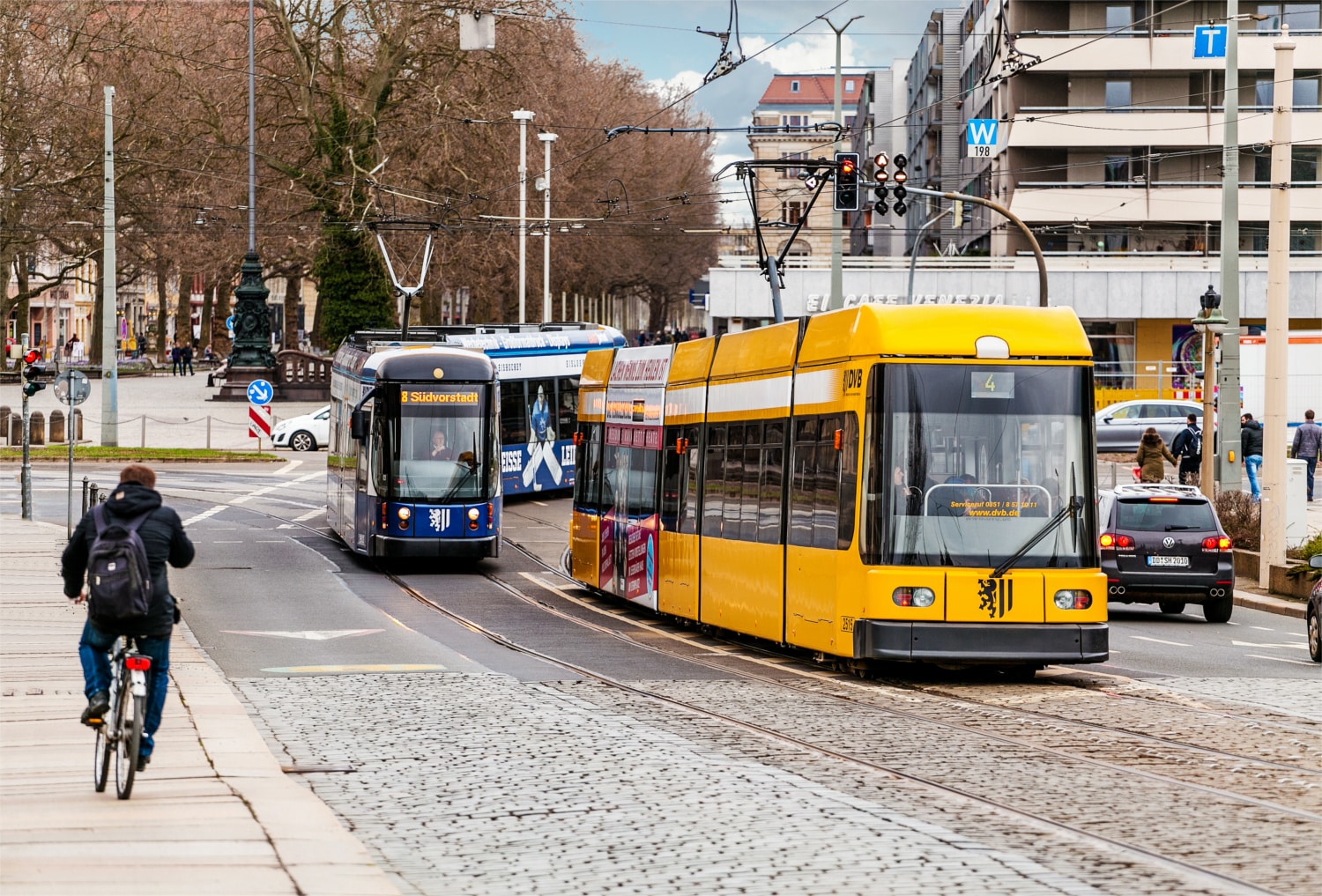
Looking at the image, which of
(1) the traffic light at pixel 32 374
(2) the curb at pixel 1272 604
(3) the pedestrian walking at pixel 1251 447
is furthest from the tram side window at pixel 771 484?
(3) the pedestrian walking at pixel 1251 447

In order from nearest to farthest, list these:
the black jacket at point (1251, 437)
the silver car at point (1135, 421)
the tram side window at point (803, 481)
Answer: the tram side window at point (803, 481) → the black jacket at point (1251, 437) → the silver car at point (1135, 421)

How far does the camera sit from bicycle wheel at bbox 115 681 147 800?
30.3 feet

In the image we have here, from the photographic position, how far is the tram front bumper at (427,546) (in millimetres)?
27984

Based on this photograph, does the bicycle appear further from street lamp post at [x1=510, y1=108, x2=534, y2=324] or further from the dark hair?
street lamp post at [x1=510, y1=108, x2=534, y2=324]

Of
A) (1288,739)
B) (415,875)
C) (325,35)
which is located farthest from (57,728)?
(325,35)

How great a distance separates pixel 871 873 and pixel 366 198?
2046 inches

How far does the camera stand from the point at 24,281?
8112 cm

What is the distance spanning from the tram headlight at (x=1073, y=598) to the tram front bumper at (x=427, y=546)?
1477 cm

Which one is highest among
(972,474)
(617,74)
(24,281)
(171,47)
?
(617,74)

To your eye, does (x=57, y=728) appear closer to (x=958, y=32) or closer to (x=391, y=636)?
(x=391, y=636)

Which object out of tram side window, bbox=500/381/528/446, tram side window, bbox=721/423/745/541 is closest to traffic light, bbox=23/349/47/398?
tram side window, bbox=500/381/528/446

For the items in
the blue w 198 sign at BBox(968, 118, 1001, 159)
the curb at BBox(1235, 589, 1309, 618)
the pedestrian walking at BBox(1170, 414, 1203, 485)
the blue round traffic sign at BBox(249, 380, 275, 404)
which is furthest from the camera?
the blue w 198 sign at BBox(968, 118, 1001, 159)

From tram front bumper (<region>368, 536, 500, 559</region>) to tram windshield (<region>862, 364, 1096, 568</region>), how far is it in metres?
14.1

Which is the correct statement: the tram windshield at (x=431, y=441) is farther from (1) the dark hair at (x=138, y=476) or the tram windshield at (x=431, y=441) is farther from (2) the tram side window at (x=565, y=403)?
(1) the dark hair at (x=138, y=476)
